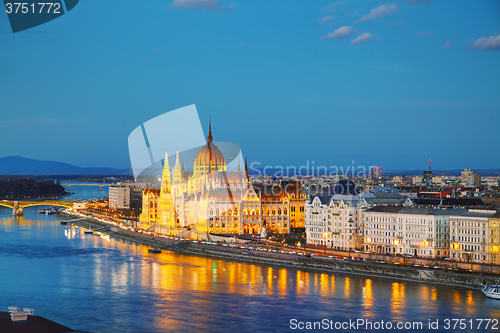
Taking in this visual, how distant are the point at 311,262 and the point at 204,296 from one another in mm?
8938

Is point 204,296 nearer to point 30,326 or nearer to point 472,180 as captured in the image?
point 30,326

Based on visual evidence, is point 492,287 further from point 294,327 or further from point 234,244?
point 234,244

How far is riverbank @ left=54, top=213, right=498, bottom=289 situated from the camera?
2708 centimetres

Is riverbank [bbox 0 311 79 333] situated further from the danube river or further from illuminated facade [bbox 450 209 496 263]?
illuminated facade [bbox 450 209 496 263]

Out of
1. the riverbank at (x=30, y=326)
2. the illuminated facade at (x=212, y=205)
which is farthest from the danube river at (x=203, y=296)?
the illuminated facade at (x=212, y=205)

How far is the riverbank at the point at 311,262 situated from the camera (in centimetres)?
2708

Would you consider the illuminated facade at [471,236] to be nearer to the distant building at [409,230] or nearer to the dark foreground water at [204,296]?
the distant building at [409,230]

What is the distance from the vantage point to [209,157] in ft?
181

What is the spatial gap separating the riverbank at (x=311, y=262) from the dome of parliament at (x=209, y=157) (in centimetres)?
847

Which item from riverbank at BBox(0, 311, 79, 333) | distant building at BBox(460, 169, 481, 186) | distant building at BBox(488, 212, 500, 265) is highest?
distant building at BBox(460, 169, 481, 186)

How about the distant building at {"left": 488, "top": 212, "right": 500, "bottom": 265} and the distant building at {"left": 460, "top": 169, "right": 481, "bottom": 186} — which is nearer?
the distant building at {"left": 488, "top": 212, "right": 500, "bottom": 265}

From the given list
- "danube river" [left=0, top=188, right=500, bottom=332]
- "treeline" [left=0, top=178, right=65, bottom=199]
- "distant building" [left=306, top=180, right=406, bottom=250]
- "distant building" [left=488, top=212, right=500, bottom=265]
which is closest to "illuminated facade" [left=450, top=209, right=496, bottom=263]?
"distant building" [left=488, top=212, right=500, bottom=265]

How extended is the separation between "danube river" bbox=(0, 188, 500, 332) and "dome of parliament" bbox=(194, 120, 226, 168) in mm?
19237

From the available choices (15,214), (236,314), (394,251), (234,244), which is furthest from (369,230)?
(15,214)
